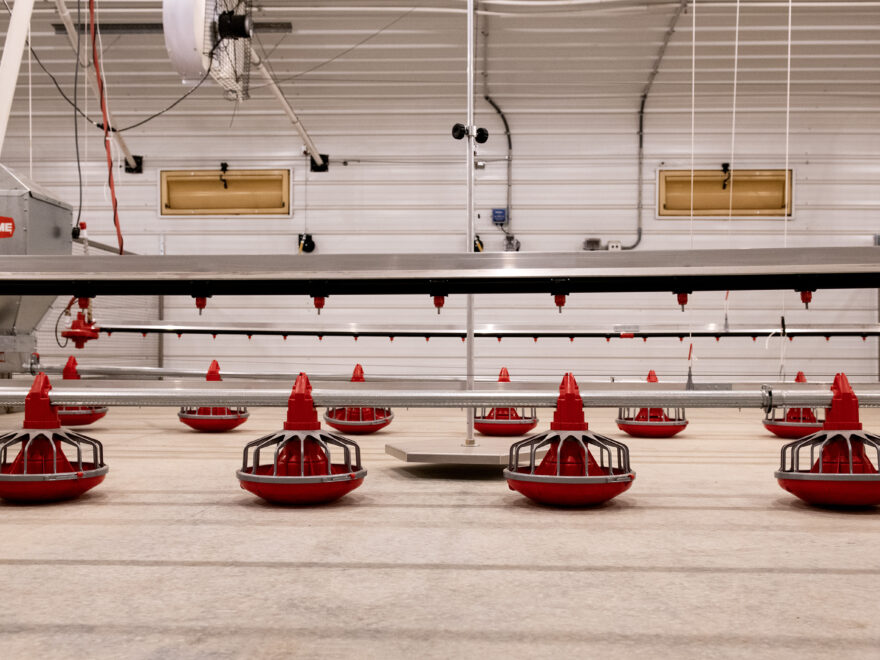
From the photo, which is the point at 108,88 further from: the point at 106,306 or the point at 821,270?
the point at 821,270

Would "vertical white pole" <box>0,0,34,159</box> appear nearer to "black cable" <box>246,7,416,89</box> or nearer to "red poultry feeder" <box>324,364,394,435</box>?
"red poultry feeder" <box>324,364,394,435</box>

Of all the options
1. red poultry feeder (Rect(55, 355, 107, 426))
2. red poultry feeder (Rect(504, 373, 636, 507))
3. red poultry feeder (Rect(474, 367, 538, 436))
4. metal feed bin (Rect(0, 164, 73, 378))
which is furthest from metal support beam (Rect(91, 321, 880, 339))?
red poultry feeder (Rect(504, 373, 636, 507))

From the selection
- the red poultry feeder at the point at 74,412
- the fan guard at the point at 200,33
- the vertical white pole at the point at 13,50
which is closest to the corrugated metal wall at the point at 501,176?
the red poultry feeder at the point at 74,412

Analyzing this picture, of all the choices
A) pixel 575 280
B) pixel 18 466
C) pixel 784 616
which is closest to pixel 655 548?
pixel 784 616

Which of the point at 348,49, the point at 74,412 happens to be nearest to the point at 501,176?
the point at 348,49

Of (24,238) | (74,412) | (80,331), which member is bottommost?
(74,412)

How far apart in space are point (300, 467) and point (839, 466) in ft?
5.78

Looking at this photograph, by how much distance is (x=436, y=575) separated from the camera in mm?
1575

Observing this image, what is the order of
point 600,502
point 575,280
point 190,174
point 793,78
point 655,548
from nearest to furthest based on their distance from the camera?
point 655,548 → point 575,280 → point 600,502 → point 793,78 → point 190,174

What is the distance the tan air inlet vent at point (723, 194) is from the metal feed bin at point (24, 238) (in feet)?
21.0

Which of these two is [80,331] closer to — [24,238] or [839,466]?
[24,238]

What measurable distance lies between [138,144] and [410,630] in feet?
29.0

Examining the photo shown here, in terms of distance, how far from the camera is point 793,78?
26.4 ft

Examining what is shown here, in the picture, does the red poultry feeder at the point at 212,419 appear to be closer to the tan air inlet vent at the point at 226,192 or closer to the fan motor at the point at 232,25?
the fan motor at the point at 232,25
